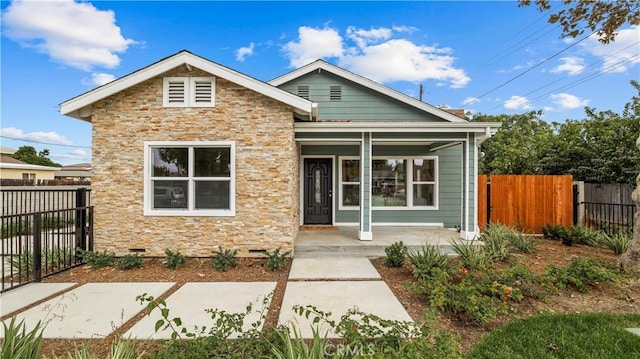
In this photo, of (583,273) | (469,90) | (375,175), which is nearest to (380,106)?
(375,175)

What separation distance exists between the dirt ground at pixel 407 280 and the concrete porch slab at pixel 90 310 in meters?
0.18

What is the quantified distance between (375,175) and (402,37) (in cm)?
718

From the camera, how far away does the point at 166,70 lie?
20.4ft

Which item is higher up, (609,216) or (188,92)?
(188,92)

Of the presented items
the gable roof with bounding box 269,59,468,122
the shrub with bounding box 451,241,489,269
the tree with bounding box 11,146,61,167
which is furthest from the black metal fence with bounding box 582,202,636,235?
the tree with bounding box 11,146,61,167

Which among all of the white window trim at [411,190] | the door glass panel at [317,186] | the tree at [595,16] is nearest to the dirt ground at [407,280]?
the white window trim at [411,190]

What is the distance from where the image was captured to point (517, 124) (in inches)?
1210

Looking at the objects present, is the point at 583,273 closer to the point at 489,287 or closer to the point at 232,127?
the point at 489,287

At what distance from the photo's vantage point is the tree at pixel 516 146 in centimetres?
1292

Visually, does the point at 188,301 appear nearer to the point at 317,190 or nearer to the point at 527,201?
the point at 317,190

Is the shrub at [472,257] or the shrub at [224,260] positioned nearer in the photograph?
the shrub at [472,257]

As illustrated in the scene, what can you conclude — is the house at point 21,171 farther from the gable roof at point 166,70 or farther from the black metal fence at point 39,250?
the gable roof at point 166,70

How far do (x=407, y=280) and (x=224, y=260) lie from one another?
11.3 feet

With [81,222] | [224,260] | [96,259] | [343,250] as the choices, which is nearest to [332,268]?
[343,250]
